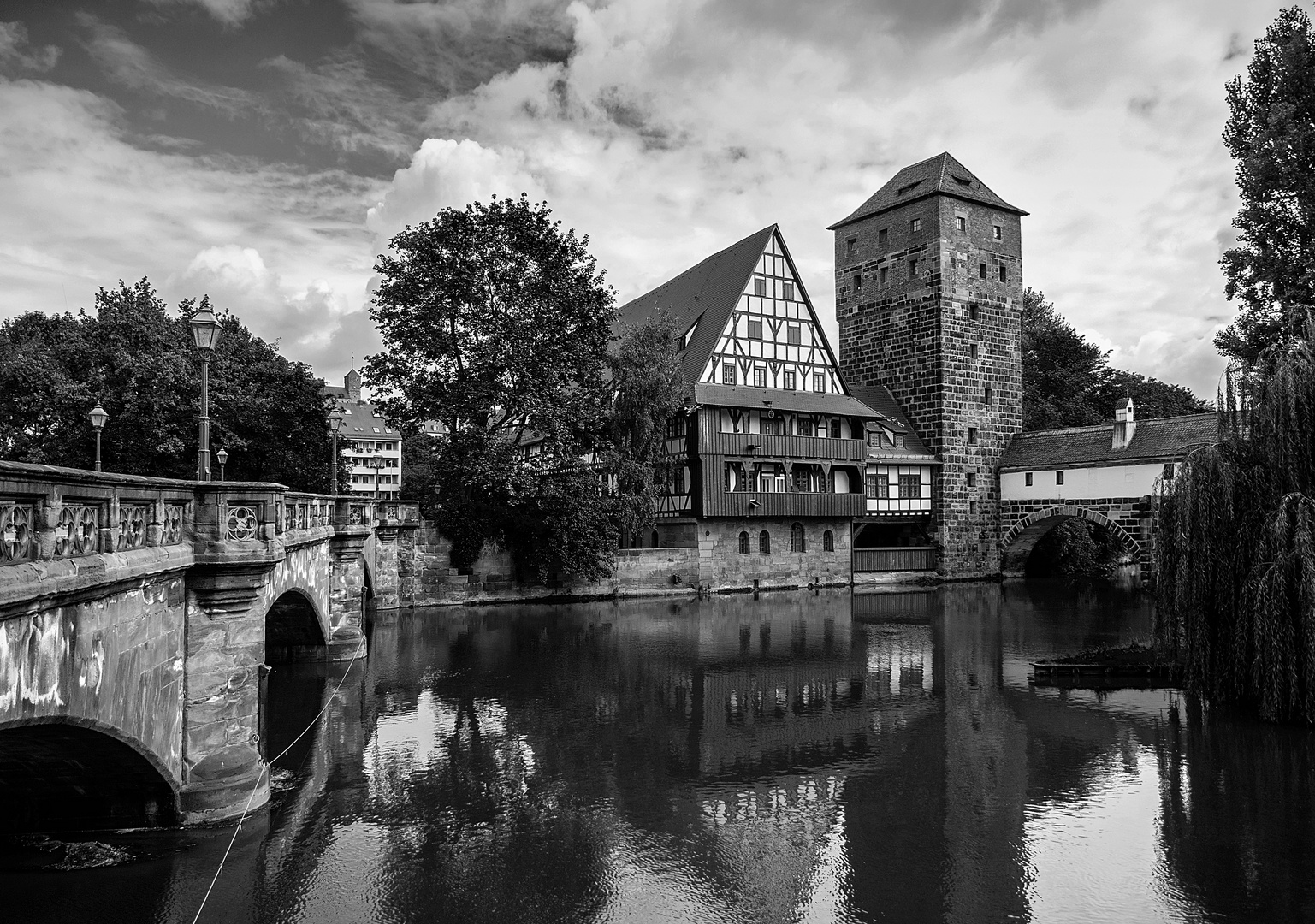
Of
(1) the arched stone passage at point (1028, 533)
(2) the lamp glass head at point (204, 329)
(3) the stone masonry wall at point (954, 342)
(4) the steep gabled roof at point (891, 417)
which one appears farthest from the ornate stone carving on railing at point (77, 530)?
(1) the arched stone passage at point (1028, 533)

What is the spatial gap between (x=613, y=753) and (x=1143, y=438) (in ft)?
114

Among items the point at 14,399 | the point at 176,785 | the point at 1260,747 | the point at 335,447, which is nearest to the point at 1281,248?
the point at 1260,747

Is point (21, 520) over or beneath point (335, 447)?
beneath

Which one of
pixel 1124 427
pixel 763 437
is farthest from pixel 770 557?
pixel 1124 427

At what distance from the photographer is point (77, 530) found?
695 cm

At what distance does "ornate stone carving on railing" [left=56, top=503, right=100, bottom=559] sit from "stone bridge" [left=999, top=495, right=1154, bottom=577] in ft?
126

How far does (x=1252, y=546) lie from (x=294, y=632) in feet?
60.2

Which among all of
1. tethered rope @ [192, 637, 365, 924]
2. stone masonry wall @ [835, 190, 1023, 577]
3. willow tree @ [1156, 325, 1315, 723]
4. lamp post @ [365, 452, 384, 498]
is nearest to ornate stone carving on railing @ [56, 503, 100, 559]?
tethered rope @ [192, 637, 365, 924]

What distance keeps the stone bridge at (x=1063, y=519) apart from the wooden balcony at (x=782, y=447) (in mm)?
9299

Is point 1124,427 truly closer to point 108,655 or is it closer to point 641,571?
point 641,571

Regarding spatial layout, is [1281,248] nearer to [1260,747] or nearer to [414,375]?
[1260,747]

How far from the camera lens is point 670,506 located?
129ft

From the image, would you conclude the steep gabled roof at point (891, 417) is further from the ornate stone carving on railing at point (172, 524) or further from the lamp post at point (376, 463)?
the lamp post at point (376, 463)

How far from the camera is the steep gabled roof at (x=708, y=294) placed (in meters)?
38.3
